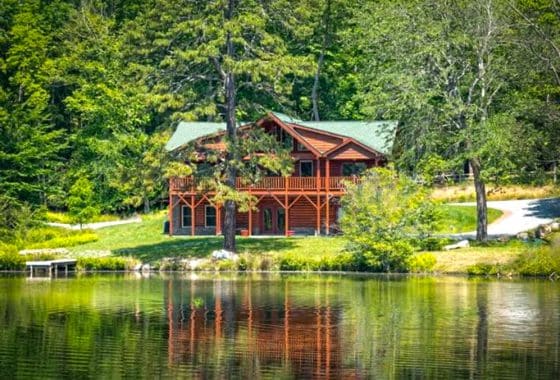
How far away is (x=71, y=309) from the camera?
4641 centimetres

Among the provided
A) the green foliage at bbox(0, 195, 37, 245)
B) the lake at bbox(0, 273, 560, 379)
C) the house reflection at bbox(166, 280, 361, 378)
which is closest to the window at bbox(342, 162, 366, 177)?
the green foliage at bbox(0, 195, 37, 245)

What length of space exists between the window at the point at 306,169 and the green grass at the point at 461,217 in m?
8.65

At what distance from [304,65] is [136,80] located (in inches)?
420

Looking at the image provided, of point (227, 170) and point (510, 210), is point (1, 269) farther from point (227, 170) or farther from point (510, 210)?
point (510, 210)

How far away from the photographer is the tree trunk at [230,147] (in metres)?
66.4

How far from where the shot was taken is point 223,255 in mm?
65438

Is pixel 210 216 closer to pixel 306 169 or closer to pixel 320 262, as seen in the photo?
pixel 306 169

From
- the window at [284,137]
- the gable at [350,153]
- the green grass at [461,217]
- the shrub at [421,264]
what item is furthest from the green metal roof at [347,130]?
the shrub at [421,264]

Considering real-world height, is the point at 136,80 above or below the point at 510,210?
above

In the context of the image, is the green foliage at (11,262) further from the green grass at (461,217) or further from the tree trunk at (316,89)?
the tree trunk at (316,89)

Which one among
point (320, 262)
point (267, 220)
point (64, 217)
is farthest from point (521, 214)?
point (64, 217)

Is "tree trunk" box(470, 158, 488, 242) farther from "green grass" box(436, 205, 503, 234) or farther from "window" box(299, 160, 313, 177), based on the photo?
"window" box(299, 160, 313, 177)

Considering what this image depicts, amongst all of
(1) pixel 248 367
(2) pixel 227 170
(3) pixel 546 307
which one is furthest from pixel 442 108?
(1) pixel 248 367

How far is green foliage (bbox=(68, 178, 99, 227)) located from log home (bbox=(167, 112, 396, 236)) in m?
5.02
